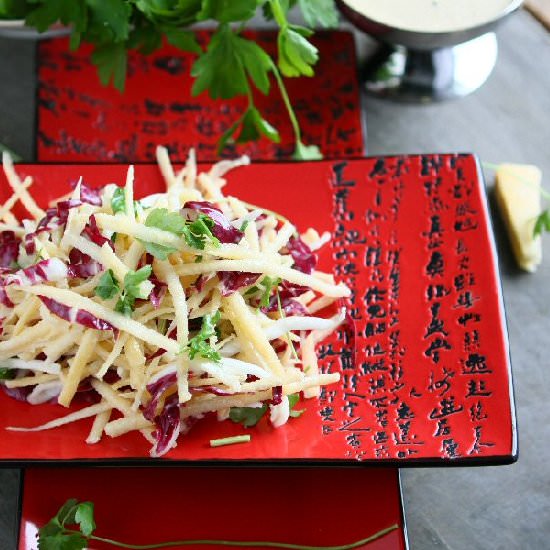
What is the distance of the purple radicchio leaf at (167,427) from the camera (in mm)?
1830

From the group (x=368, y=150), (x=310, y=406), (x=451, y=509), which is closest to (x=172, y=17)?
(x=368, y=150)

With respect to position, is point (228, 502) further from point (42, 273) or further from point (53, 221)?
point (53, 221)

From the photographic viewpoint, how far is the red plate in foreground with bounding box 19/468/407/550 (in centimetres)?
193

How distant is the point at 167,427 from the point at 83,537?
293 millimetres

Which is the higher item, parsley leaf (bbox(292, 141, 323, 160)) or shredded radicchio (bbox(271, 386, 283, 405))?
parsley leaf (bbox(292, 141, 323, 160))

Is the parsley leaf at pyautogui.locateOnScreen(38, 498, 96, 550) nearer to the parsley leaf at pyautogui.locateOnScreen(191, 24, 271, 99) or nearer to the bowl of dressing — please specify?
the parsley leaf at pyautogui.locateOnScreen(191, 24, 271, 99)

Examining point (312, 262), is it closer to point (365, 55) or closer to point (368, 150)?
point (368, 150)

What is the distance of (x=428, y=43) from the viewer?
2561 millimetres

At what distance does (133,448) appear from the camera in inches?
73.4

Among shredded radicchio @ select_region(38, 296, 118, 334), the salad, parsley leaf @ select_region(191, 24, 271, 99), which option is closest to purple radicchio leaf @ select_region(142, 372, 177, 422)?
the salad

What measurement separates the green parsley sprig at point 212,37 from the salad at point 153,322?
0.50 m

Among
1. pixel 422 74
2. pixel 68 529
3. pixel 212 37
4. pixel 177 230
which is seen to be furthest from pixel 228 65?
pixel 68 529

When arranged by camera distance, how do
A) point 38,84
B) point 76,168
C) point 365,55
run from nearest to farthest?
1. point 76,168
2. point 38,84
3. point 365,55

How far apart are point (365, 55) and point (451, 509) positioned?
1.53 meters
